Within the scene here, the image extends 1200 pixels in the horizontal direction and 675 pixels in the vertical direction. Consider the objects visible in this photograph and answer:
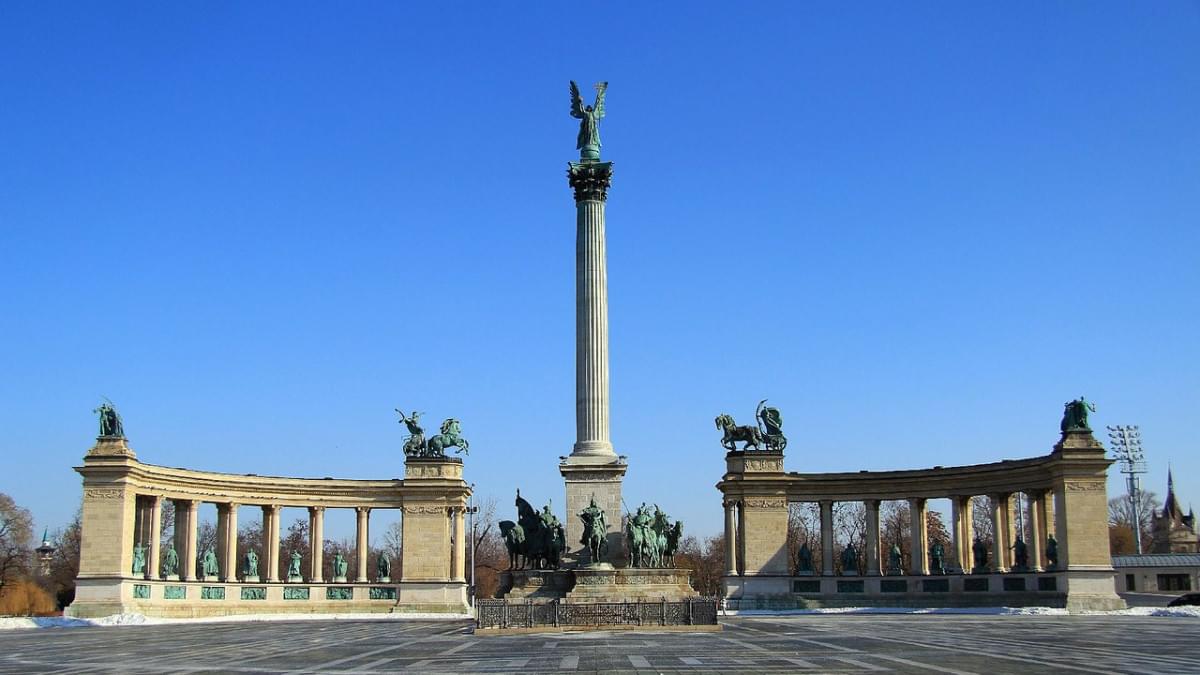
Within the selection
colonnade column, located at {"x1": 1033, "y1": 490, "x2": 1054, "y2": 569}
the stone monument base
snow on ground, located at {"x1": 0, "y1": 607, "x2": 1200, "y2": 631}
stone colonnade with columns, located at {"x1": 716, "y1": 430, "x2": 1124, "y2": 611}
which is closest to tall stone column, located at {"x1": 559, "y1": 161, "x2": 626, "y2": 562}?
the stone monument base

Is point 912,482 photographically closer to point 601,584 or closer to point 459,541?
point 459,541

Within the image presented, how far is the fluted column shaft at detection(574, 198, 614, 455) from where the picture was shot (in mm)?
56438

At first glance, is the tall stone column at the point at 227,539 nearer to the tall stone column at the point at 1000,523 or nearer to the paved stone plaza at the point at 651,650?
the paved stone plaza at the point at 651,650

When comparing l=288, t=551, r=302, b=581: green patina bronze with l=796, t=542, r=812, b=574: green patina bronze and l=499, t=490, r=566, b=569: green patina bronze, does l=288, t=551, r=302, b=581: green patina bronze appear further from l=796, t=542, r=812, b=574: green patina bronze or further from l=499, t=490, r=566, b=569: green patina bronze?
l=796, t=542, r=812, b=574: green patina bronze

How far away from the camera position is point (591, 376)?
57.2 metres

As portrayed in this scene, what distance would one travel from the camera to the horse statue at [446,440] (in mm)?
82375

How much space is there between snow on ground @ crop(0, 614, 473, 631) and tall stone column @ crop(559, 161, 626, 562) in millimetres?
19071

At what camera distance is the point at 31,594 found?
85312 millimetres

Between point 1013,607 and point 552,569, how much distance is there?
3385 cm

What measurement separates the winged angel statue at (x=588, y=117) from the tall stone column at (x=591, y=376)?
1378 mm

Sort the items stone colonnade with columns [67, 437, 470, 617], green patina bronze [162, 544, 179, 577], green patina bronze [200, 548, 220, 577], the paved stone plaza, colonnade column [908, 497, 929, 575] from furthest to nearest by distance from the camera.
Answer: colonnade column [908, 497, 929, 575]
green patina bronze [200, 548, 220, 577]
green patina bronze [162, 544, 179, 577]
stone colonnade with columns [67, 437, 470, 617]
the paved stone plaza

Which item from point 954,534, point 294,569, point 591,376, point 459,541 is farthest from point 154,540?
point 954,534

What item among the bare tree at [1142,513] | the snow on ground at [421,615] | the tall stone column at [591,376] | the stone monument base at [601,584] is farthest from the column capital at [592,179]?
the bare tree at [1142,513]

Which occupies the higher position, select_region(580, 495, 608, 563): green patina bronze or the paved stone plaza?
select_region(580, 495, 608, 563): green patina bronze
